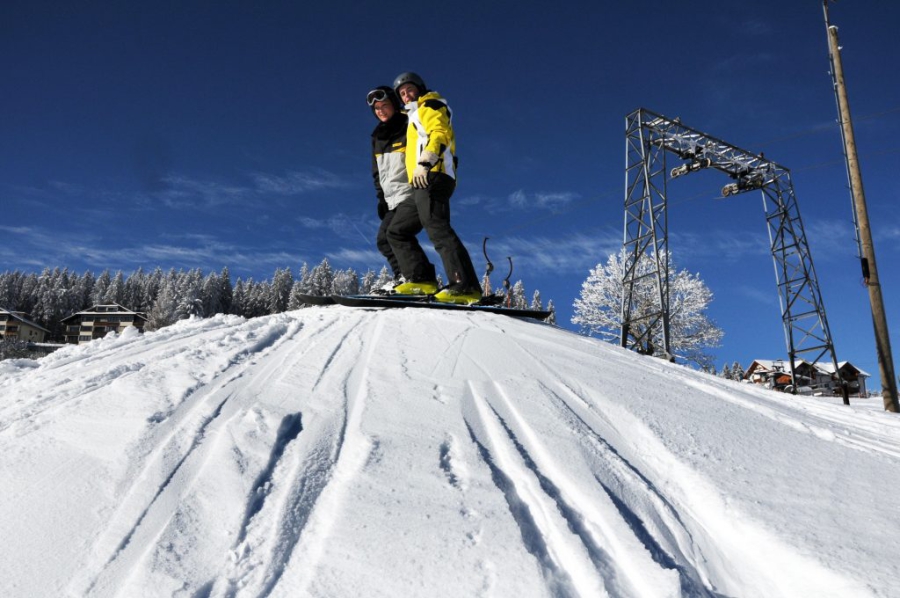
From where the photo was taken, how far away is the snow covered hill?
51.7 inches

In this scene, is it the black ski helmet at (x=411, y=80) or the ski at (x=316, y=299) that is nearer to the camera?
the black ski helmet at (x=411, y=80)

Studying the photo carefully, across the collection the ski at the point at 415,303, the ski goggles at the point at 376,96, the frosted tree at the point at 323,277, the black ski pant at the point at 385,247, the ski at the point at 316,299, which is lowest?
the ski at the point at 415,303

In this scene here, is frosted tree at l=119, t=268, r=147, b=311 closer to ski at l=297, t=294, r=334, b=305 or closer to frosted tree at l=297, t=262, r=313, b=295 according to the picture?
frosted tree at l=297, t=262, r=313, b=295

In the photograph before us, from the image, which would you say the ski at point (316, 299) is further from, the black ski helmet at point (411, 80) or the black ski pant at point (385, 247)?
the black ski helmet at point (411, 80)

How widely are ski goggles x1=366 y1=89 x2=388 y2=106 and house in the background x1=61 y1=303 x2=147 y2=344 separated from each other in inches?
2189

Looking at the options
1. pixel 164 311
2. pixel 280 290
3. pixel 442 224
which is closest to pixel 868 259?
pixel 442 224

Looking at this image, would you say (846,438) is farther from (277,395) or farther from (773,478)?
(277,395)

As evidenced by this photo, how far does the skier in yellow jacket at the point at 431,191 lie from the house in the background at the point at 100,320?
55890 mm

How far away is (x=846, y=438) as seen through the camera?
2.82 metres

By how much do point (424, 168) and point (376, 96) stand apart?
5.00ft

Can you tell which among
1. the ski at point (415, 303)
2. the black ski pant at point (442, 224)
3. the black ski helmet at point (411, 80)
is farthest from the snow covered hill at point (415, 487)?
the black ski helmet at point (411, 80)

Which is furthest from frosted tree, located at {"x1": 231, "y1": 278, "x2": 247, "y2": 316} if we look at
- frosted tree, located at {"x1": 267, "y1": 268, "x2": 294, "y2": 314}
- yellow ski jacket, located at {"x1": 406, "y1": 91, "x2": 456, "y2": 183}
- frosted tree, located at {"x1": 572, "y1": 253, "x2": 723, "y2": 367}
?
yellow ski jacket, located at {"x1": 406, "y1": 91, "x2": 456, "y2": 183}

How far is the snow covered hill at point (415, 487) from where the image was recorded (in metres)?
1.31

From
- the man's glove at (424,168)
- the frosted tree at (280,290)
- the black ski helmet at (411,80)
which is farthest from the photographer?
the frosted tree at (280,290)
